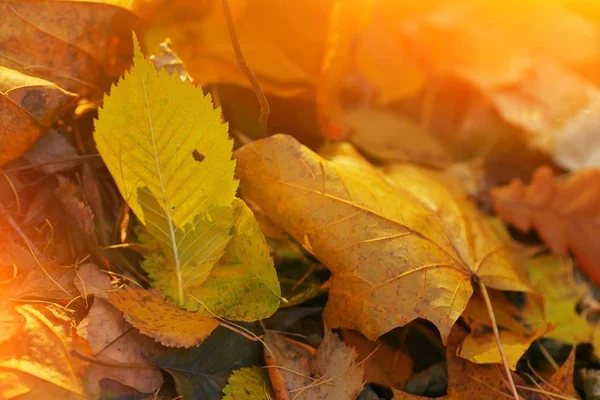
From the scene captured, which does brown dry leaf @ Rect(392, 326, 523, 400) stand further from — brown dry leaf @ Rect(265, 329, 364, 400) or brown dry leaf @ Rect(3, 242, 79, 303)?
brown dry leaf @ Rect(3, 242, 79, 303)

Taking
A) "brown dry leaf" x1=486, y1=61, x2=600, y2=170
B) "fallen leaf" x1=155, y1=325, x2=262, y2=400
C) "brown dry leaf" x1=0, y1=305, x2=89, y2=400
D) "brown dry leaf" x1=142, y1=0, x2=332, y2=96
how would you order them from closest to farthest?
"brown dry leaf" x1=0, y1=305, x2=89, y2=400
"fallen leaf" x1=155, y1=325, x2=262, y2=400
"brown dry leaf" x1=142, y1=0, x2=332, y2=96
"brown dry leaf" x1=486, y1=61, x2=600, y2=170

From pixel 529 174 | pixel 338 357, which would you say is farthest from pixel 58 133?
pixel 529 174

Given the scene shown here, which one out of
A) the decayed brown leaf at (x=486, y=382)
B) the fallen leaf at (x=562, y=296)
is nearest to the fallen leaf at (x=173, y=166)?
the decayed brown leaf at (x=486, y=382)

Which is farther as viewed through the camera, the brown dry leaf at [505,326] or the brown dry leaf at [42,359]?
the brown dry leaf at [505,326]

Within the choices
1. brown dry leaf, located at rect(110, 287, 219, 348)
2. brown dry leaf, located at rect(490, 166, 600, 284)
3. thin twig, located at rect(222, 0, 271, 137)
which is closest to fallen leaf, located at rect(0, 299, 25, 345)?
brown dry leaf, located at rect(110, 287, 219, 348)

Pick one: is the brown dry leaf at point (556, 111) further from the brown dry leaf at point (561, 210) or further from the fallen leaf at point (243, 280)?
the fallen leaf at point (243, 280)

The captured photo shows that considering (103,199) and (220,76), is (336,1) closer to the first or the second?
(220,76)

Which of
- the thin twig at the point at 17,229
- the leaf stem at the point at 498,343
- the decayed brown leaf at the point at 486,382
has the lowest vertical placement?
the decayed brown leaf at the point at 486,382
